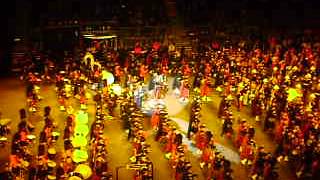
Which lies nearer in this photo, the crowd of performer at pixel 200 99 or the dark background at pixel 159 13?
the crowd of performer at pixel 200 99

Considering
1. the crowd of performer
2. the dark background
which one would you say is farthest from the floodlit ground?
the dark background

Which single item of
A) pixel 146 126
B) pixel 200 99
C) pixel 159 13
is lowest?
pixel 146 126

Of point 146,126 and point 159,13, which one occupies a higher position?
point 159,13

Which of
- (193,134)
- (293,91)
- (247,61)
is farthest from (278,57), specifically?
(193,134)

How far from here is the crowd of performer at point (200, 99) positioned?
55.5 feet

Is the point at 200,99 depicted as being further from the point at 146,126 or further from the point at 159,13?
the point at 159,13

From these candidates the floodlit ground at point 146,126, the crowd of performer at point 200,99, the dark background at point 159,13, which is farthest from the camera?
the dark background at point 159,13

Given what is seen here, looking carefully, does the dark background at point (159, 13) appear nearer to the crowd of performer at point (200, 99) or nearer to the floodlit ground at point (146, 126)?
the floodlit ground at point (146, 126)

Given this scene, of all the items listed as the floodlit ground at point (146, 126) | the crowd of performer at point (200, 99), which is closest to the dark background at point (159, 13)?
the floodlit ground at point (146, 126)

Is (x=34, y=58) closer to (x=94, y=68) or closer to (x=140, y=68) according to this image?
(x=94, y=68)

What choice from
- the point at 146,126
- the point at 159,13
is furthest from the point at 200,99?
the point at 159,13

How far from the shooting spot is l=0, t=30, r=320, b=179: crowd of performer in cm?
1691

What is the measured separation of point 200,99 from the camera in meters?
22.9

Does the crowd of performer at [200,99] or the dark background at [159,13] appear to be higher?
the dark background at [159,13]
